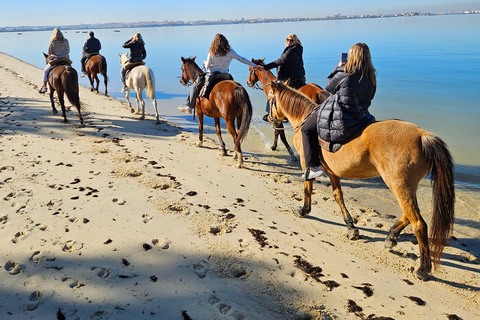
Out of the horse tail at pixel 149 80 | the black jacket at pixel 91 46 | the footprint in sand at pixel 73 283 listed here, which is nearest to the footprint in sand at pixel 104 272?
the footprint in sand at pixel 73 283

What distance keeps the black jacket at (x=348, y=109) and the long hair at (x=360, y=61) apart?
2.5 inches

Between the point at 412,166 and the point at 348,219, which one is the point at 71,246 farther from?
the point at 412,166

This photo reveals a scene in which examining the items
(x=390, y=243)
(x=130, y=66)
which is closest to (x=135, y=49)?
(x=130, y=66)

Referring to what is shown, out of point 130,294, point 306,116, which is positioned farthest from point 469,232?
point 130,294

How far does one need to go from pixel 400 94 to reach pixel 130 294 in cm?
1529

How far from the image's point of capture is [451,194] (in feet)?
12.1

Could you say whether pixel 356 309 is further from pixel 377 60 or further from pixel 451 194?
pixel 377 60

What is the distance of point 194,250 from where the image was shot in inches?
161

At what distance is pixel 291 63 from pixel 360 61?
14.8ft

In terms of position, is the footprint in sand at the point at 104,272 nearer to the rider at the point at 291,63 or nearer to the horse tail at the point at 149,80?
the rider at the point at 291,63

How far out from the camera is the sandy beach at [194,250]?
3254mm

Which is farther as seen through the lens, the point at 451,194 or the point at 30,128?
the point at 30,128

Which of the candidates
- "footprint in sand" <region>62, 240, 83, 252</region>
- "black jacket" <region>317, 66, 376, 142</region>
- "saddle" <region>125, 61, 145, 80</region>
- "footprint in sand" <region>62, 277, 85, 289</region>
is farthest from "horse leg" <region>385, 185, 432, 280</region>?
"saddle" <region>125, 61, 145, 80</region>

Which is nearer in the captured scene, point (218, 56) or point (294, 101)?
point (294, 101)
